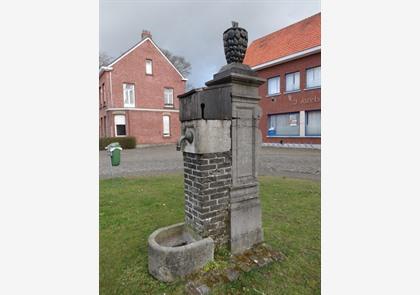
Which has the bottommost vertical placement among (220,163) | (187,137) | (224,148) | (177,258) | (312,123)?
(177,258)

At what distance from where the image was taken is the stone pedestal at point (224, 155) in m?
2.76

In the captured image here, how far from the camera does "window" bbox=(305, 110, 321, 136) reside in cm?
1625

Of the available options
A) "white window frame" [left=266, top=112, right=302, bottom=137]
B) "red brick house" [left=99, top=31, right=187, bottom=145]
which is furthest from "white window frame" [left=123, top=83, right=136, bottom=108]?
"white window frame" [left=266, top=112, right=302, bottom=137]

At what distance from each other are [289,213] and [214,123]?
Result: 2710 mm

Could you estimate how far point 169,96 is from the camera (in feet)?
78.5

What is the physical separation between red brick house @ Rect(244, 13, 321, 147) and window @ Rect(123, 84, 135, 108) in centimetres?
1101

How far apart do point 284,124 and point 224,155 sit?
54.7ft

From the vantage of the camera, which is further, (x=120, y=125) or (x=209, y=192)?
(x=120, y=125)

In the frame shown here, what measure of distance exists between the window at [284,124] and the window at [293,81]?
1907mm

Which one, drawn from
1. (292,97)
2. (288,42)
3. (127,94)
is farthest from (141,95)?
(288,42)

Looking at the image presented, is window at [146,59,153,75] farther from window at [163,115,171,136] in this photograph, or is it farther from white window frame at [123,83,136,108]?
window at [163,115,171,136]

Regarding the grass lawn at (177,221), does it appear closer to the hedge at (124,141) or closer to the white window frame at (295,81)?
the white window frame at (295,81)

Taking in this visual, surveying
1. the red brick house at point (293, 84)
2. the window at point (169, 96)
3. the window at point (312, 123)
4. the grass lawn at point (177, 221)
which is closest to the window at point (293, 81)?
the red brick house at point (293, 84)

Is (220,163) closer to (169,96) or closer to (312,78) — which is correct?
(312,78)
